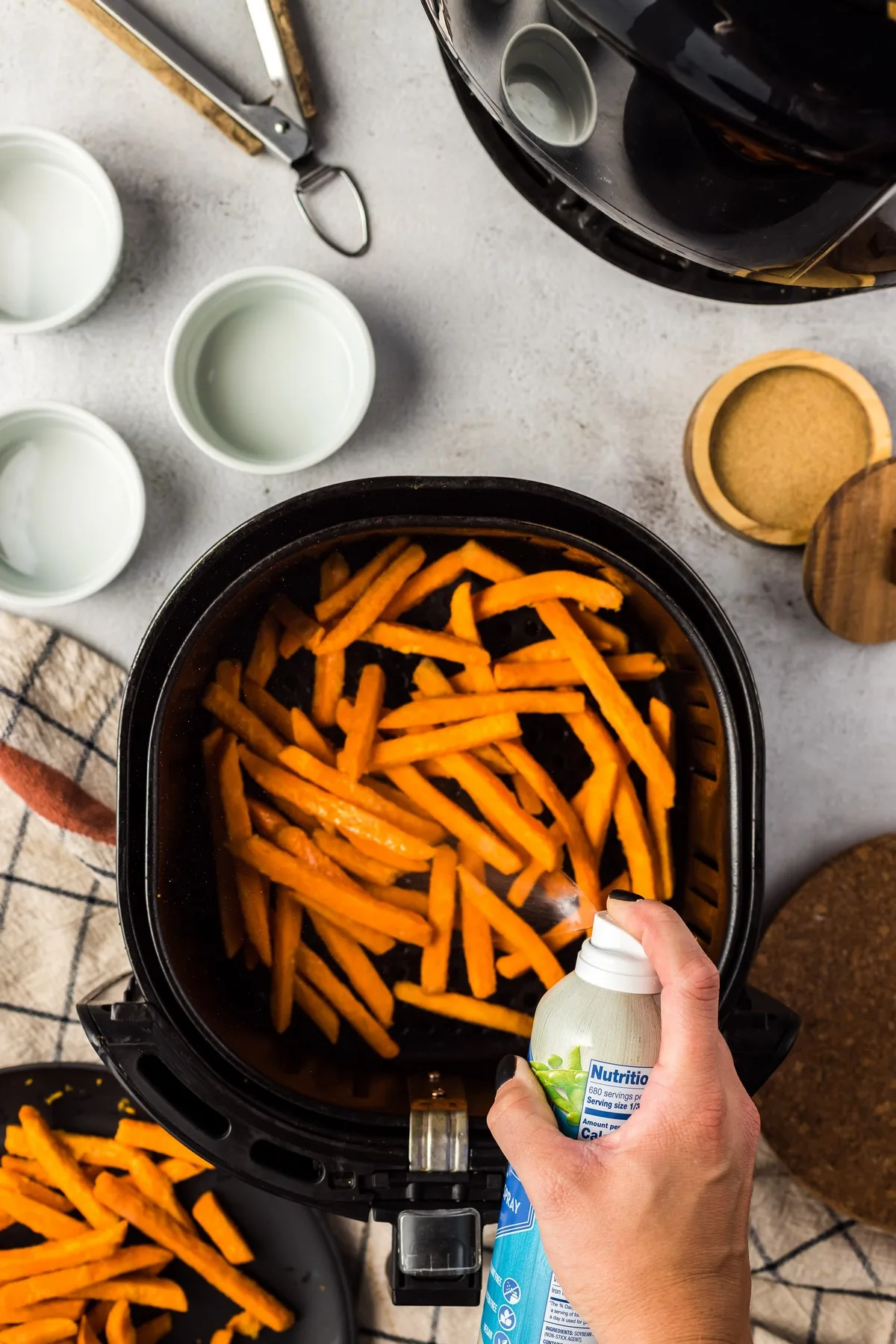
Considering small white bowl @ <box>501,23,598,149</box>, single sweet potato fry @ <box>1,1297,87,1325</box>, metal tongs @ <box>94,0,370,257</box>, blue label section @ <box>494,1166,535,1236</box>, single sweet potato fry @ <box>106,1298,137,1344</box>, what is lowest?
single sweet potato fry @ <box>1,1297,87,1325</box>

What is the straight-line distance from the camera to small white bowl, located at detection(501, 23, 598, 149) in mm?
547

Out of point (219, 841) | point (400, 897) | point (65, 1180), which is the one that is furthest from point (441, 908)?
point (65, 1180)

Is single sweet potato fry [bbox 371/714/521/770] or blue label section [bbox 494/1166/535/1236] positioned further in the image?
single sweet potato fry [bbox 371/714/521/770]

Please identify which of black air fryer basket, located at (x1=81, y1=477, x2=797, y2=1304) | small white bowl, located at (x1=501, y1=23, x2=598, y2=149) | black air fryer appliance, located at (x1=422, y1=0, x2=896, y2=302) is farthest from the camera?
black air fryer basket, located at (x1=81, y1=477, x2=797, y2=1304)

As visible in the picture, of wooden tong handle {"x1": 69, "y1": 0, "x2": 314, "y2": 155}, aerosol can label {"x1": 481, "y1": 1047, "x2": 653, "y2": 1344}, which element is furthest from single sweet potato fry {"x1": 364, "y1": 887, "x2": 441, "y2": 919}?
wooden tong handle {"x1": 69, "y1": 0, "x2": 314, "y2": 155}

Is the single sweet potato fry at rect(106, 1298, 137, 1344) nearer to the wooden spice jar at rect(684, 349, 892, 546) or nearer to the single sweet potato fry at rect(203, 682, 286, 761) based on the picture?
the single sweet potato fry at rect(203, 682, 286, 761)

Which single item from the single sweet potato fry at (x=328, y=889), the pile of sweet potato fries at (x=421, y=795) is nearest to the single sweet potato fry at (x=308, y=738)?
the pile of sweet potato fries at (x=421, y=795)

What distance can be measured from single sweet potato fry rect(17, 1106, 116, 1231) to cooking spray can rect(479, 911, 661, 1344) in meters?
0.65

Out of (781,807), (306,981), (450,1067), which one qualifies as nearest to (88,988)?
(306,981)

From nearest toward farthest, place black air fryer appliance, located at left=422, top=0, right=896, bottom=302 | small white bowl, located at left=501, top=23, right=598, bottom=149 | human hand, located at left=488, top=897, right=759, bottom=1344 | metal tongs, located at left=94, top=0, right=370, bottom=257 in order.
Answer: black air fryer appliance, located at left=422, top=0, right=896, bottom=302, small white bowl, located at left=501, top=23, right=598, bottom=149, human hand, located at left=488, top=897, right=759, bottom=1344, metal tongs, located at left=94, top=0, right=370, bottom=257

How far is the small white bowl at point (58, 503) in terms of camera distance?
1198mm

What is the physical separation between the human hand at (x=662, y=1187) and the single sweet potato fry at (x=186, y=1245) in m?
0.66

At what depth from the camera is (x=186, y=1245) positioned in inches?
48.2

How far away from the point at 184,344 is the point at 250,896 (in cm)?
64
